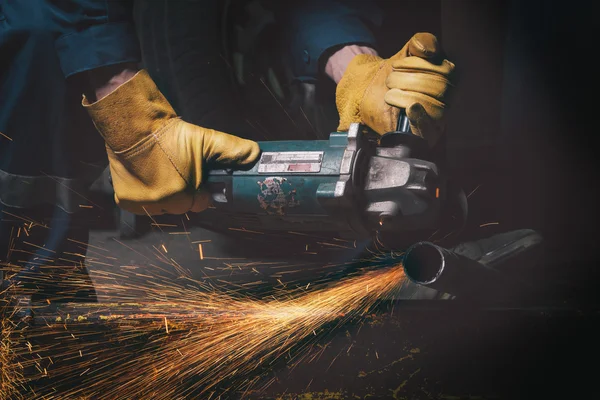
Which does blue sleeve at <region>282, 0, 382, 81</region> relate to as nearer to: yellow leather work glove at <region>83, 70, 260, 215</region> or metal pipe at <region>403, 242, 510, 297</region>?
yellow leather work glove at <region>83, 70, 260, 215</region>

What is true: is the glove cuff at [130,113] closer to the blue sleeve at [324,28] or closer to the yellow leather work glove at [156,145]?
the yellow leather work glove at [156,145]

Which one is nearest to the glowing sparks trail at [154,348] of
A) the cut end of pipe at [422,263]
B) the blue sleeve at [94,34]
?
the cut end of pipe at [422,263]

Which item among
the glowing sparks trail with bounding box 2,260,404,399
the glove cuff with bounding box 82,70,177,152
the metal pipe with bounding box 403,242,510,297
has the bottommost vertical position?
the glowing sparks trail with bounding box 2,260,404,399

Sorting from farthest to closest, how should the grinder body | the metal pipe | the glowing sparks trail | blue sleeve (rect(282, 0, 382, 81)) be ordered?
blue sleeve (rect(282, 0, 382, 81))
the glowing sparks trail
the grinder body
the metal pipe

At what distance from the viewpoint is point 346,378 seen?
1222 mm

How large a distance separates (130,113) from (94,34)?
0.21 meters

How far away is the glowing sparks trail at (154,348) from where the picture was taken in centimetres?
138

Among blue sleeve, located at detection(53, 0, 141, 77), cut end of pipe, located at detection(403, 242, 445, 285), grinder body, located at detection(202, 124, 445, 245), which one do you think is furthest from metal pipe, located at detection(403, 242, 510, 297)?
blue sleeve, located at detection(53, 0, 141, 77)

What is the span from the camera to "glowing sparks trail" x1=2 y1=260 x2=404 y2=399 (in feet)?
4.51

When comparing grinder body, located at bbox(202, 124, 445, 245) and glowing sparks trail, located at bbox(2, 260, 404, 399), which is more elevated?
grinder body, located at bbox(202, 124, 445, 245)

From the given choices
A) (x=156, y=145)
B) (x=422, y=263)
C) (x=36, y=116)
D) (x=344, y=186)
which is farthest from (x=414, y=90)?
(x=36, y=116)

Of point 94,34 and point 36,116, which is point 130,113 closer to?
point 94,34

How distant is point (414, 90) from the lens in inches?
53.4

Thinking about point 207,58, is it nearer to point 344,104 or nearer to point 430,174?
point 344,104
